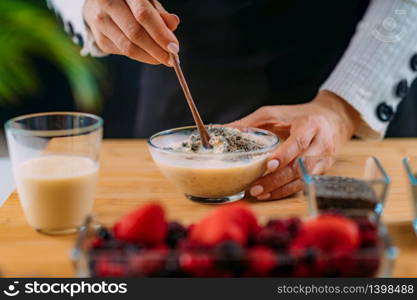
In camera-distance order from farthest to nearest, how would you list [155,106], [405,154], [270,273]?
1. [155,106]
2. [405,154]
3. [270,273]

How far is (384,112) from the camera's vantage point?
1.58 meters

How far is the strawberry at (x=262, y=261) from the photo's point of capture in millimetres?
729

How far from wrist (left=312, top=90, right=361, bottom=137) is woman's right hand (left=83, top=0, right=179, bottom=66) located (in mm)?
435

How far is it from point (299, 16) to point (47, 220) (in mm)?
1062

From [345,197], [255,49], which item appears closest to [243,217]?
[345,197]

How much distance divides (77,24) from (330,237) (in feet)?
3.52

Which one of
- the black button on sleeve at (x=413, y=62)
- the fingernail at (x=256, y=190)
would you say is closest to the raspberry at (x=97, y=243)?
the fingernail at (x=256, y=190)

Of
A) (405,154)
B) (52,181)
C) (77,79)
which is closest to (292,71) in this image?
(405,154)

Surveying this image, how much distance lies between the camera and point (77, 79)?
2967 millimetres

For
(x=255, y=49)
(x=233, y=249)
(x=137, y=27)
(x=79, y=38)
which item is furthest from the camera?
(x=255, y=49)

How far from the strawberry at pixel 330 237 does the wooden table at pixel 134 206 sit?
0.18 meters

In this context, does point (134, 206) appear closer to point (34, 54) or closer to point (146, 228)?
point (146, 228)

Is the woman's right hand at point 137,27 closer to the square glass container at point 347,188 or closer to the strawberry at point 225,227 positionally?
the square glass container at point 347,188

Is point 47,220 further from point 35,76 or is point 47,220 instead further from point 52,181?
point 35,76
